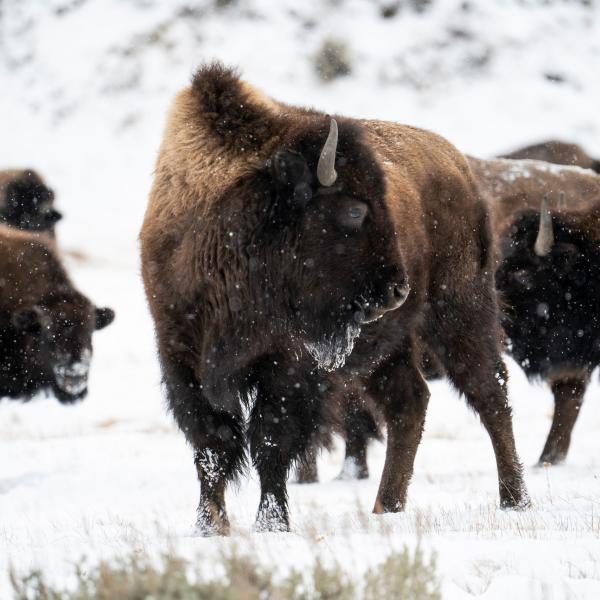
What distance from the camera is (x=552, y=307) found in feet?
25.9

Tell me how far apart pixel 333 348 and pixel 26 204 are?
7.03 m

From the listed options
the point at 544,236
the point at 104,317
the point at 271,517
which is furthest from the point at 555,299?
the point at 271,517

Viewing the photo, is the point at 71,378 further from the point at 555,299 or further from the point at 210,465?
the point at 555,299

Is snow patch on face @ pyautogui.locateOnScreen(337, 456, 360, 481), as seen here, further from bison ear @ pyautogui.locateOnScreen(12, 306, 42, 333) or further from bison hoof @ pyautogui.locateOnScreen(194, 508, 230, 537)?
bison hoof @ pyautogui.locateOnScreen(194, 508, 230, 537)

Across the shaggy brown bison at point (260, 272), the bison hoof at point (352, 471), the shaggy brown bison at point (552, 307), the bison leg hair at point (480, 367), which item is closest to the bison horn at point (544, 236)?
the shaggy brown bison at point (552, 307)

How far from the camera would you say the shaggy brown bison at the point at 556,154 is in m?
13.0

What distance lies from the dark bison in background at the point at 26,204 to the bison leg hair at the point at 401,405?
242 inches

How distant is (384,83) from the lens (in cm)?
3947

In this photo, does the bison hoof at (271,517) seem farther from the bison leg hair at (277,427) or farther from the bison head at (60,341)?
the bison head at (60,341)

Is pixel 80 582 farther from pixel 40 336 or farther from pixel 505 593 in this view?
pixel 40 336

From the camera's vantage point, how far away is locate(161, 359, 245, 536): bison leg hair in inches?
176

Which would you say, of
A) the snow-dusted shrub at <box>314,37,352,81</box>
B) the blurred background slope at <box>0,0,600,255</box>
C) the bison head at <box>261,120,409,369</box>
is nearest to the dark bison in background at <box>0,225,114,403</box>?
the bison head at <box>261,120,409,369</box>

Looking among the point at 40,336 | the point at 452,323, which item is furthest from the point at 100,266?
the point at 452,323

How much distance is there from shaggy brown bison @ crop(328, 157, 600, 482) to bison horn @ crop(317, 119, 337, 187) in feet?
10.7
